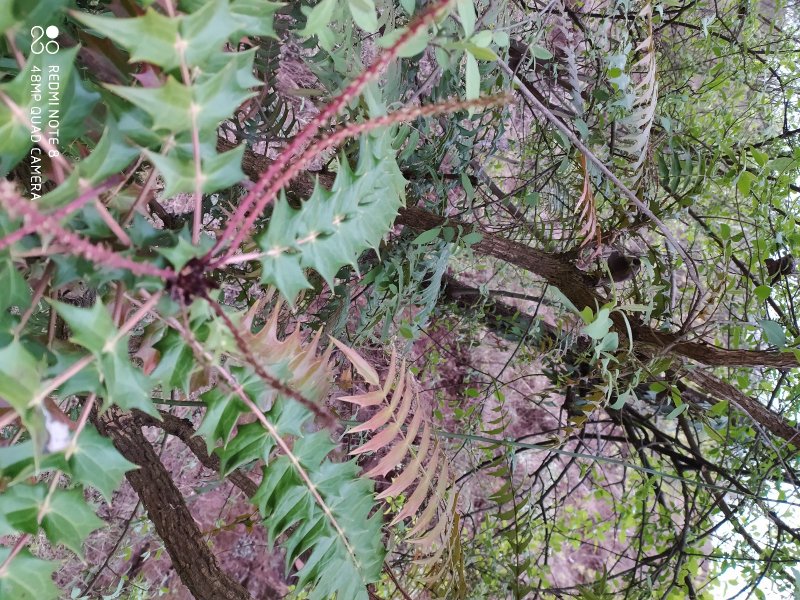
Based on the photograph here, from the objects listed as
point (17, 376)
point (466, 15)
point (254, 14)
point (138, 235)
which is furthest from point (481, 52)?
point (17, 376)

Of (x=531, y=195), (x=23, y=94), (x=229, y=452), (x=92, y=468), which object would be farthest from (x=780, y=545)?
(x=23, y=94)

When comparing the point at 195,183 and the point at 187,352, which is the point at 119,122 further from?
the point at 187,352

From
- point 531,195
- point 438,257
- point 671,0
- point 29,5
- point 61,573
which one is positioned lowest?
point 61,573

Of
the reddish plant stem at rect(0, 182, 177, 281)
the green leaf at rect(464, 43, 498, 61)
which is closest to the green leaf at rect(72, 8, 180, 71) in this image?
the reddish plant stem at rect(0, 182, 177, 281)

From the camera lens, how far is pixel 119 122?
1.42 ft

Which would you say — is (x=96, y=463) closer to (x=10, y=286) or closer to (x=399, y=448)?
(x=10, y=286)

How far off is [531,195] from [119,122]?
36.0 inches

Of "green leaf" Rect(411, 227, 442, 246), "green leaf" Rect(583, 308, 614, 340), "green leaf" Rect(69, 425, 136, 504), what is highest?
"green leaf" Rect(411, 227, 442, 246)

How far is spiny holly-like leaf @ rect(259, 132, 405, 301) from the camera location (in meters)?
0.52

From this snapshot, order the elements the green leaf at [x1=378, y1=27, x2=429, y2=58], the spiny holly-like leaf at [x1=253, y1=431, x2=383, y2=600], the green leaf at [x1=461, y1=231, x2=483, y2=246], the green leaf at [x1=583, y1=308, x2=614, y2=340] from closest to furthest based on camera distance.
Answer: the green leaf at [x1=378, y1=27, x2=429, y2=58] < the spiny holly-like leaf at [x1=253, y1=431, x2=383, y2=600] < the green leaf at [x1=583, y1=308, x2=614, y2=340] < the green leaf at [x1=461, y1=231, x2=483, y2=246]

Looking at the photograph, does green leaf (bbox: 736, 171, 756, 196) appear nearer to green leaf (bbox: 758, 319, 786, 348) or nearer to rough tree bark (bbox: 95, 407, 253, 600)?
green leaf (bbox: 758, 319, 786, 348)

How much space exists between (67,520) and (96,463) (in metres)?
0.06

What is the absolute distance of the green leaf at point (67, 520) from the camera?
0.48 m

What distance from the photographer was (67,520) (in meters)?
0.48
